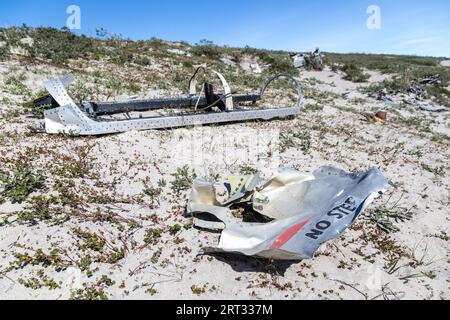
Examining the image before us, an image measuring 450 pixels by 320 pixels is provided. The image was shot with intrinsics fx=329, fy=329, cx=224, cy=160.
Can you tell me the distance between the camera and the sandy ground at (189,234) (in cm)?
378

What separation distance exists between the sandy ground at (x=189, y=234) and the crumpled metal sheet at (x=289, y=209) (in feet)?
0.95

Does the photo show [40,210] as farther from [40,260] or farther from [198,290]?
[198,290]

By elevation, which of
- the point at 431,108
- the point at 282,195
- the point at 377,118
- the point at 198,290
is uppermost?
the point at 431,108

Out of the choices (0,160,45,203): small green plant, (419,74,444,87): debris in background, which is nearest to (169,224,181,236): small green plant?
(0,160,45,203): small green plant

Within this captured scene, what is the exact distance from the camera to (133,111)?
416 inches

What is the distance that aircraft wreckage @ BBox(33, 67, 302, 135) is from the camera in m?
7.61

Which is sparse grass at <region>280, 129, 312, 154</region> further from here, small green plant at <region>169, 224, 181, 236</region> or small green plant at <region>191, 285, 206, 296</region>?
small green plant at <region>191, 285, 206, 296</region>

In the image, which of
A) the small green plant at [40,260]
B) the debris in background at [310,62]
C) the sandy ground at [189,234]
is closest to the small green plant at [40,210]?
the sandy ground at [189,234]

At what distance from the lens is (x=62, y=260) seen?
398 cm

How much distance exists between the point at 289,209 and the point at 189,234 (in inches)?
59.0

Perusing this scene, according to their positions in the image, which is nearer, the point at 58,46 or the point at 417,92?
the point at 58,46

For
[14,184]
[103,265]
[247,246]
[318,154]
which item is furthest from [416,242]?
[14,184]

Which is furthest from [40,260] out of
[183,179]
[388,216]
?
[388,216]

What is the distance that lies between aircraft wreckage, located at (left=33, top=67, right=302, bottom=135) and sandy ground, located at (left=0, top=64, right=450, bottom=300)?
0.95 ft
